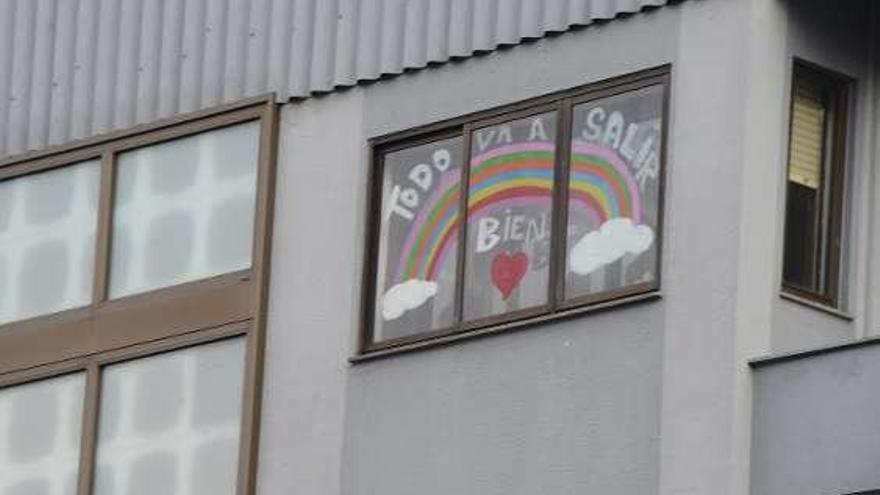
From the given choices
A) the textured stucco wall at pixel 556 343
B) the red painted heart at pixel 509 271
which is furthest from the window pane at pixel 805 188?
the red painted heart at pixel 509 271

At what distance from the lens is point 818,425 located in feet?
78.9

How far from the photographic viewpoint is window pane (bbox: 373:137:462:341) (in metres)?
26.8

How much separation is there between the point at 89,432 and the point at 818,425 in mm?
6927

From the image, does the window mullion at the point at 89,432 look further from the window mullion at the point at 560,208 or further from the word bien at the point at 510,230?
the window mullion at the point at 560,208

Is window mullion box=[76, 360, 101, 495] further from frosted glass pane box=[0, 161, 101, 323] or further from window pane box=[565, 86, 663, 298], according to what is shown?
window pane box=[565, 86, 663, 298]

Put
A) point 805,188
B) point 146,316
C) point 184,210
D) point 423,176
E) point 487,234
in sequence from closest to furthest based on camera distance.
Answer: point 805,188
point 487,234
point 423,176
point 146,316
point 184,210

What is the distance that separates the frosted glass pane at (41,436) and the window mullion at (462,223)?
3820 millimetres

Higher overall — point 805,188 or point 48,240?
point 48,240

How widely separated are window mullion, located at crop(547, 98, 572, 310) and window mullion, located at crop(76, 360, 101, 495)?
177 inches

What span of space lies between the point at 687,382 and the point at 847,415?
1.33 m

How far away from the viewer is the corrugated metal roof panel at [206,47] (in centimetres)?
2709

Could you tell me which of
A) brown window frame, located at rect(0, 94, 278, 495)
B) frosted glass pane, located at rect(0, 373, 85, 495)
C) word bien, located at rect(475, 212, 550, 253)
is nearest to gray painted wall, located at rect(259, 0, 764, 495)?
brown window frame, located at rect(0, 94, 278, 495)

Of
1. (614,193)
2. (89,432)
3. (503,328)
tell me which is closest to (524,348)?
(503,328)

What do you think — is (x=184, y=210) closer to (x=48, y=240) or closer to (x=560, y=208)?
(x=48, y=240)
